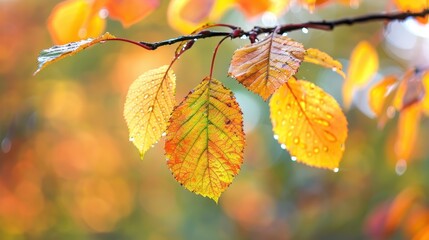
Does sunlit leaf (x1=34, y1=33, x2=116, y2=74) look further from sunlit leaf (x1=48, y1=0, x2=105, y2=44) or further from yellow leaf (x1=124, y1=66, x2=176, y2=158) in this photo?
sunlit leaf (x1=48, y1=0, x2=105, y2=44)

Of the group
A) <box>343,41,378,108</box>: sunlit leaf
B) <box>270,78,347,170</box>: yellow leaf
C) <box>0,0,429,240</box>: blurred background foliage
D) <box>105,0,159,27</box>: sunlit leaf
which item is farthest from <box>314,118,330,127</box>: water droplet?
<box>0,0,429,240</box>: blurred background foliage

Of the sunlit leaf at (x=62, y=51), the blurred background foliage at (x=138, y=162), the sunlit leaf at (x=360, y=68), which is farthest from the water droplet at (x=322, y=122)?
the blurred background foliage at (x=138, y=162)

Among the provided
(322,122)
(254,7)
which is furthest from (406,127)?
(322,122)

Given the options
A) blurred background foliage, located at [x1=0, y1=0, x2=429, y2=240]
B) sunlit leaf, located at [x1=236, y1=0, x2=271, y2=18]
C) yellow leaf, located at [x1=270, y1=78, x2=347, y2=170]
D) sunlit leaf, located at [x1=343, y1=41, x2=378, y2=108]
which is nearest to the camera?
yellow leaf, located at [x1=270, y1=78, x2=347, y2=170]

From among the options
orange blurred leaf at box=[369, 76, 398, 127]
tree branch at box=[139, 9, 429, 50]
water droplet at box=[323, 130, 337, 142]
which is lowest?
water droplet at box=[323, 130, 337, 142]

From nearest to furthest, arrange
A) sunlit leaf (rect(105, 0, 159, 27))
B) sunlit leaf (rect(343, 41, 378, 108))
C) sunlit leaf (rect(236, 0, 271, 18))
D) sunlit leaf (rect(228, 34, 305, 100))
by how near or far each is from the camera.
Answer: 1. sunlit leaf (rect(228, 34, 305, 100))
2. sunlit leaf (rect(105, 0, 159, 27))
3. sunlit leaf (rect(236, 0, 271, 18))
4. sunlit leaf (rect(343, 41, 378, 108))

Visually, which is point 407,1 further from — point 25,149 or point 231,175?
point 25,149

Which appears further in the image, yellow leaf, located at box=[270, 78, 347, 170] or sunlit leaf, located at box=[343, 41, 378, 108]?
sunlit leaf, located at box=[343, 41, 378, 108]

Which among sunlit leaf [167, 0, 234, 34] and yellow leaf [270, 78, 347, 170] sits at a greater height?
sunlit leaf [167, 0, 234, 34]
